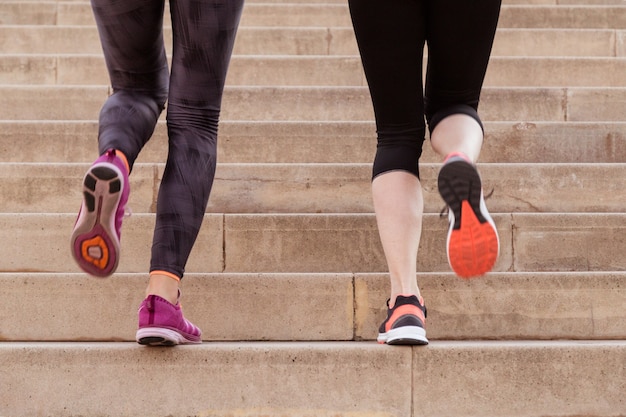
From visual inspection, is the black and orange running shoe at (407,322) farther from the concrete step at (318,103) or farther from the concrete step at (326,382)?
the concrete step at (318,103)

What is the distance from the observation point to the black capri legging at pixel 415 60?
2.51 metres

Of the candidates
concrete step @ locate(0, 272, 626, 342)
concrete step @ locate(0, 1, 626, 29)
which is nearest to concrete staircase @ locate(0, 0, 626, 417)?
concrete step @ locate(0, 272, 626, 342)

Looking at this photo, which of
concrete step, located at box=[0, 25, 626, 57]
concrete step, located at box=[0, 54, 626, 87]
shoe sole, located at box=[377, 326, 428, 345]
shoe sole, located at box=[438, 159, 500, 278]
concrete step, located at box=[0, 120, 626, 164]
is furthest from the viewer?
concrete step, located at box=[0, 25, 626, 57]

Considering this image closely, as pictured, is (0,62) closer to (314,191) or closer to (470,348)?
(314,191)

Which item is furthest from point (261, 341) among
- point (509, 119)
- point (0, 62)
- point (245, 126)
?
point (0, 62)

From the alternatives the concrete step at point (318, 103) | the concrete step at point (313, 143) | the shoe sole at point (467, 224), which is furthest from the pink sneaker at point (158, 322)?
the concrete step at point (318, 103)

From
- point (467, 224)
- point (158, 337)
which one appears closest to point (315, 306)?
point (158, 337)

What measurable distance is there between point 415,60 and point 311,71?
3060mm

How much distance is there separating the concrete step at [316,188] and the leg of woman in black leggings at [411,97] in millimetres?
1326

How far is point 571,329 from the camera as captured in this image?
121 inches

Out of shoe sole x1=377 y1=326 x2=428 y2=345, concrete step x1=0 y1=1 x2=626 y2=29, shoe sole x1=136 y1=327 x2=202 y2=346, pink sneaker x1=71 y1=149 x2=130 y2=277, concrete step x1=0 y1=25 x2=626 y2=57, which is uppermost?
concrete step x1=0 y1=1 x2=626 y2=29

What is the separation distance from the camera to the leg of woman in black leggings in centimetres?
252

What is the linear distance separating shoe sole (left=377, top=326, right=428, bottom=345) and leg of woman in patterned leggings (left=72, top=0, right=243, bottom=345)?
64cm

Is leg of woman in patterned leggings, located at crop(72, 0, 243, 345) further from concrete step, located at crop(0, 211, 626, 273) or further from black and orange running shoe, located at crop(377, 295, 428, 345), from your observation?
concrete step, located at crop(0, 211, 626, 273)
